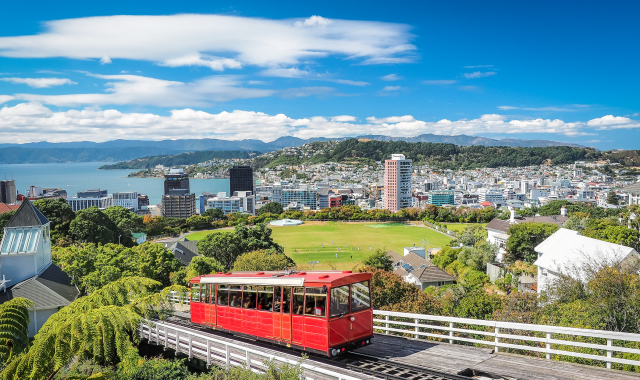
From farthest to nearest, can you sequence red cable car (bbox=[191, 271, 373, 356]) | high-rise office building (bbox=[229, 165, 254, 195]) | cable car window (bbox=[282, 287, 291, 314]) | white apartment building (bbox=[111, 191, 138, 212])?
1. high-rise office building (bbox=[229, 165, 254, 195])
2. white apartment building (bbox=[111, 191, 138, 212])
3. cable car window (bbox=[282, 287, 291, 314])
4. red cable car (bbox=[191, 271, 373, 356])

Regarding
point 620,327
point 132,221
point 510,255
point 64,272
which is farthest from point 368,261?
point 132,221

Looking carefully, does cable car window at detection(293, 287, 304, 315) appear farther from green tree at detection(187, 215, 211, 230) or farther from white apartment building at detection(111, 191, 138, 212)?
white apartment building at detection(111, 191, 138, 212)

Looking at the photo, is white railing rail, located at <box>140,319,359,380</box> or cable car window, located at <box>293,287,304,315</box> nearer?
white railing rail, located at <box>140,319,359,380</box>

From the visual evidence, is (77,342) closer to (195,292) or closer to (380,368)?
(380,368)

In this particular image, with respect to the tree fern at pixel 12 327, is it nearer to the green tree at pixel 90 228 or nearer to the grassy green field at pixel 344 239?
the green tree at pixel 90 228

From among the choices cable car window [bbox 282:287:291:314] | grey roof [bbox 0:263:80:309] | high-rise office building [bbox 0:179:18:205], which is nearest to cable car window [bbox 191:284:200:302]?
cable car window [bbox 282:287:291:314]

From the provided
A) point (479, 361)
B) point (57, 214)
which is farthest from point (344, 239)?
point (479, 361)

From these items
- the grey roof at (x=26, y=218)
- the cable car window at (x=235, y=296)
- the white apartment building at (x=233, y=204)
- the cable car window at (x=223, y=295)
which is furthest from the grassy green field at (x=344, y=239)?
the white apartment building at (x=233, y=204)
